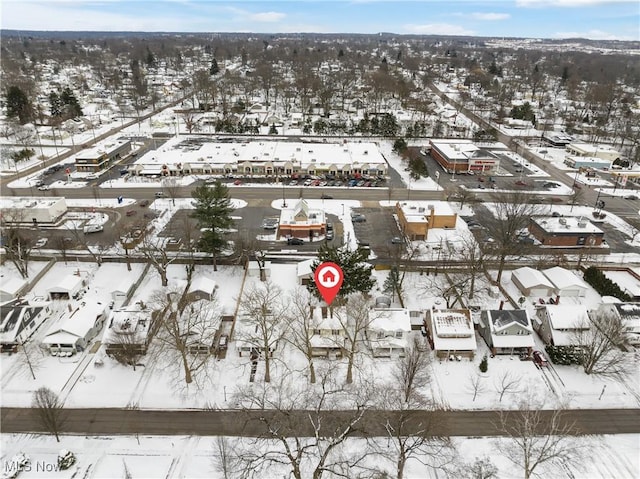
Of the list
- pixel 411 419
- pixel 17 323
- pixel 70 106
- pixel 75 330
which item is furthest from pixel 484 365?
pixel 70 106

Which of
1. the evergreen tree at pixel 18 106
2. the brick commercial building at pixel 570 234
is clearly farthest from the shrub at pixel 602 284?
the evergreen tree at pixel 18 106

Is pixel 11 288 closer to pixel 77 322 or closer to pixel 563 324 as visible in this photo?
pixel 77 322

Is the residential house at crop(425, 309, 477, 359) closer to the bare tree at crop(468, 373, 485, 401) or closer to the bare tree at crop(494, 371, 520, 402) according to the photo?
the bare tree at crop(468, 373, 485, 401)

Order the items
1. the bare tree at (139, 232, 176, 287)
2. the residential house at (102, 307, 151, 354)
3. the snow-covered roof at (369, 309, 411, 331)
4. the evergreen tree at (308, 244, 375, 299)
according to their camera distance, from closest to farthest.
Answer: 1. the residential house at (102, 307, 151, 354)
2. the snow-covered roof at (369, 309, 411, 331)
3. the evergreen tree at (308, 244, 375, 299)
4. the bare tree at (139, 232, 176, 287)

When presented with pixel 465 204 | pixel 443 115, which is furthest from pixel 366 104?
pixel 465 204

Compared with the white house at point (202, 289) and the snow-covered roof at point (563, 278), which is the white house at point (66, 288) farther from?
the snow-covered roof at point (563, 278)

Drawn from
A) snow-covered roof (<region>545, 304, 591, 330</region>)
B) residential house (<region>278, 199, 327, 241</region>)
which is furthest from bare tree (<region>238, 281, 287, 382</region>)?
snow-covered roof (<region>545, 304, 591, 330</region>)

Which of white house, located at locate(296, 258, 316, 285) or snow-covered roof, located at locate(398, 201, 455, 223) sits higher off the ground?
snow-covered roof, located at locate(398, 201, 455, 223)

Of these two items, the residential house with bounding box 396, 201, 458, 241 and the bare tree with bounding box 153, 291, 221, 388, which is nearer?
the bare tree with bounding box 153, 291, 221, 388
